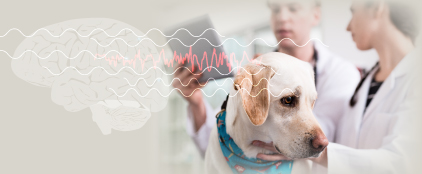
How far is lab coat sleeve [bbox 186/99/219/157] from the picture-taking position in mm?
1246

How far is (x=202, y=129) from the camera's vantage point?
1255mm

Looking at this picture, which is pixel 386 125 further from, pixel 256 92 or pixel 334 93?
pixel 256 92

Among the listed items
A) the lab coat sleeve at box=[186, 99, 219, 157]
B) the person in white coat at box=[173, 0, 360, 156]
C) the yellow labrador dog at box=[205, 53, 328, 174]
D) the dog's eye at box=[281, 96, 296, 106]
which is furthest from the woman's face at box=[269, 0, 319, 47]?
the lab coat sleeve at box=[186, 99, 219, 157]

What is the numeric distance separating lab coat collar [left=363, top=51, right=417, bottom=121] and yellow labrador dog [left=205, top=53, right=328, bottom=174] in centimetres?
38

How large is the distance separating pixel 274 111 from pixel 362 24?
0.64 m

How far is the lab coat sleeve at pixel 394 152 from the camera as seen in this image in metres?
1.24

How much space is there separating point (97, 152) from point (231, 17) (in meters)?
0.77

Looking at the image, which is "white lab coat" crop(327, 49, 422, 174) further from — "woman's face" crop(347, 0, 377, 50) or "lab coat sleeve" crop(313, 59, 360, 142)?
"woman's face" crop(347, 0, 377, 50)

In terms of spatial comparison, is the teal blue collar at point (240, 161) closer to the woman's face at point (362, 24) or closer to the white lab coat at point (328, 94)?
the white lab coat at point (328, 94)

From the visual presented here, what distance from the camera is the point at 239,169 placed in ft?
3.67

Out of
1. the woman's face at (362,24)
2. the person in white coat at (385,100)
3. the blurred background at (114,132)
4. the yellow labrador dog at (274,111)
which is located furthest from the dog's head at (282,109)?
the woman's face at (362,24)

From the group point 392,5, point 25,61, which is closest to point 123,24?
point 25,61

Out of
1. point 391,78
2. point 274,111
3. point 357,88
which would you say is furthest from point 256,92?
point 391,78

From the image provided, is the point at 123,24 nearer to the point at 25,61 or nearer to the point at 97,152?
the point at 25,61
